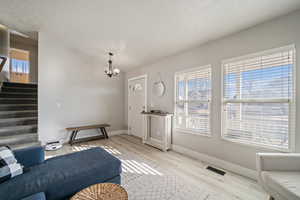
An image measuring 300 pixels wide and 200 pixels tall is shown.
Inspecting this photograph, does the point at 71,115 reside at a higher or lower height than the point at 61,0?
lower

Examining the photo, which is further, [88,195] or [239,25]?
[239,25]

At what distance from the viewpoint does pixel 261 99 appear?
6.31 ft

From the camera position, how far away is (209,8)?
1806 mm

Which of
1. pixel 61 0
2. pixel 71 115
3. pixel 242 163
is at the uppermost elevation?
pixel 61 0

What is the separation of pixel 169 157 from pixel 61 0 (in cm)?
368

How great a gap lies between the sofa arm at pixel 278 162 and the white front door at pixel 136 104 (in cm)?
309

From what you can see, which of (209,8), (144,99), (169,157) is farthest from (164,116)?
(209,8)

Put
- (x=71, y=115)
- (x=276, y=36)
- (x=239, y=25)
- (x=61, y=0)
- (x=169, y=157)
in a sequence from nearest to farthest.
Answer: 1. (x=276, y=36)
2. (x=239, y=25)
3. (x=61, y=0)
4. (x=169, y=157)
5. (x=71, y=115)

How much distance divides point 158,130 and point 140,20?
8.88 ft

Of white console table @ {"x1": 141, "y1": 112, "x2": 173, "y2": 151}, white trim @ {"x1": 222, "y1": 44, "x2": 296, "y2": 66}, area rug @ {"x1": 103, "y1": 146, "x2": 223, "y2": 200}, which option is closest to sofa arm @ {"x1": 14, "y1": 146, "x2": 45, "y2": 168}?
area rug @ {"x1": 103, "y1": 146, "x2": 223, "y2": 200}

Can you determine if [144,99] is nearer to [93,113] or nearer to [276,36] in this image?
[93,113]

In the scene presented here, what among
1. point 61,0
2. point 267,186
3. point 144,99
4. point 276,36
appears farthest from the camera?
point 144,99

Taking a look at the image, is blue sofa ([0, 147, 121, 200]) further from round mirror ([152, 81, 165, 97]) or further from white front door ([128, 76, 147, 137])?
white front door ([128, 76, 147, 137])

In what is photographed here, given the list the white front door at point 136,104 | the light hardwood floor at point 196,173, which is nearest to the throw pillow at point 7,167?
the light hardwood floor at point 196,173
